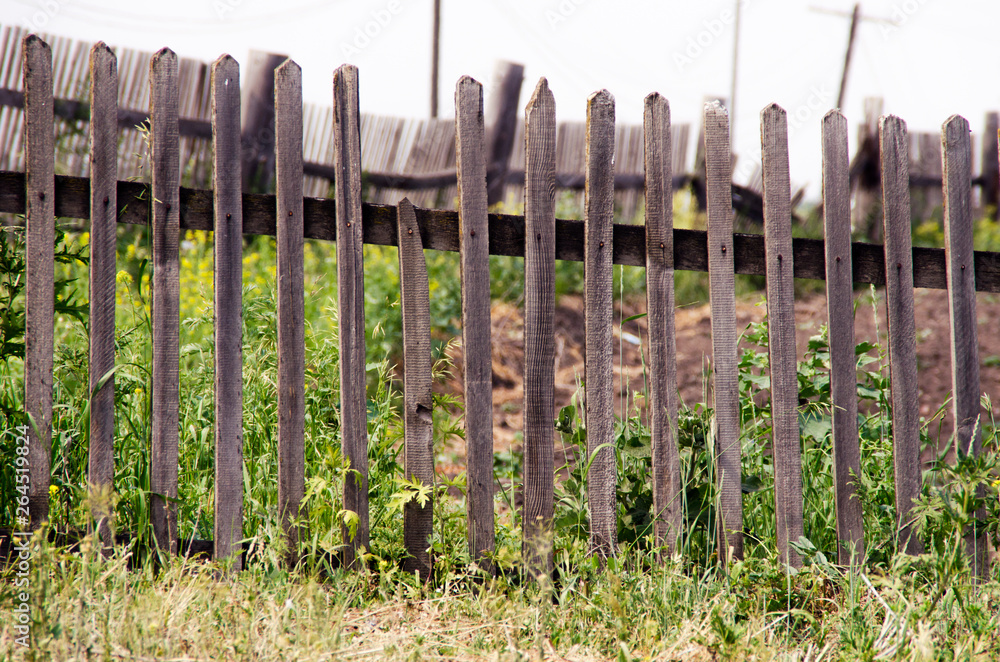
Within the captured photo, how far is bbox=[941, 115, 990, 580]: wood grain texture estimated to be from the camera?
2.52 m

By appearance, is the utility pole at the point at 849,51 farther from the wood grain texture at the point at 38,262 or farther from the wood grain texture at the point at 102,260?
the wood grain texture at the point at 38,262

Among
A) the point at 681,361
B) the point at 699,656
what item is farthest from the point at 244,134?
the point at 699,656

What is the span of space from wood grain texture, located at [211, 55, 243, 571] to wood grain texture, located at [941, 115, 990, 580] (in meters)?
2.59

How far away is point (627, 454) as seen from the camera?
7.94 feet

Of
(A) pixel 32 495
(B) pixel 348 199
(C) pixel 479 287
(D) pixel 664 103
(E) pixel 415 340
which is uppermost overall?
(D) pixel 664 103

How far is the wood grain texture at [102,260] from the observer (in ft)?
6.85

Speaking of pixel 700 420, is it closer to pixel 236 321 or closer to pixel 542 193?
pixel 542 193

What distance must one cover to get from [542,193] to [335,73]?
788 mm

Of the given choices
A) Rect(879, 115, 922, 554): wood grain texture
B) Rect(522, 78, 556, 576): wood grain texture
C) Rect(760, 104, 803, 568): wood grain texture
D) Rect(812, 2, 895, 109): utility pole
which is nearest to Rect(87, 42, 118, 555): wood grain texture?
Rect(522, 78, 556, 576): wood grain texture

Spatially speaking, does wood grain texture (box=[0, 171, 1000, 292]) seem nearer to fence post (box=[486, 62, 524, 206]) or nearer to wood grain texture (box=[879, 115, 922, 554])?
wood grain texture (box=[879, 115, 922, 554])

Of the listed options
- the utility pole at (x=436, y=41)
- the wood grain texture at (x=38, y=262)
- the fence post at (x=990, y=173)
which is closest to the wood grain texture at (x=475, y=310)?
the wood grain texture at (x=38, y=262)

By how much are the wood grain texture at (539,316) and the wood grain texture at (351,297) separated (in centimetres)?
56

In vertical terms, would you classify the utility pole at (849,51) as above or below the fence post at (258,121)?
above

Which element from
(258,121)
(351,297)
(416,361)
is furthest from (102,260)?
(258,121)
